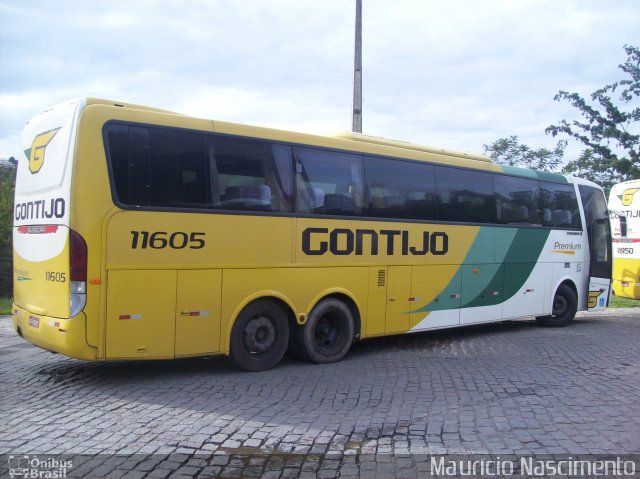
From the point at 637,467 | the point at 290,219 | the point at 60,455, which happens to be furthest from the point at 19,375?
the point at 637,467

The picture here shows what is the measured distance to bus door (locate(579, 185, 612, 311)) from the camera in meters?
13.6

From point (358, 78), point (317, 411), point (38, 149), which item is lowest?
point (317, 411)

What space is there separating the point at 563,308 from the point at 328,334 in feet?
22.9

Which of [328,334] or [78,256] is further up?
[78,256]

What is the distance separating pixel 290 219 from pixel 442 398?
3.13m

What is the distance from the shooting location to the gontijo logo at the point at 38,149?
7.09 meters

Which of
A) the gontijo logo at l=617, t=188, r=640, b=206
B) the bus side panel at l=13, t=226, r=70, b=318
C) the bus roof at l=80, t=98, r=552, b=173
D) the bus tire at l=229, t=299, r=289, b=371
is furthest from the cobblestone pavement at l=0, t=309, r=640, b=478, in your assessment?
the gontijo logo at l=617, t=188, r=640, b=206

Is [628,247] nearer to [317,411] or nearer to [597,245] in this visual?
[597,245]

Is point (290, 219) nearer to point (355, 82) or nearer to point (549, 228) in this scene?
point (549, 228)

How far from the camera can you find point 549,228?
12.5 meters

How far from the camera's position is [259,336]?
785 centimetres

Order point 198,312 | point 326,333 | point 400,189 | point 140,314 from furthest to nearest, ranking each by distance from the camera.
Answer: point 400,189, point 326,333, point 198,312, point 140,314

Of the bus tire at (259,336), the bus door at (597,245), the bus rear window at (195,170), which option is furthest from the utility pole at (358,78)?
the bus tire at (259,336)

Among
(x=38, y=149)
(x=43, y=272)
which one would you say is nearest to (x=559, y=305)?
(x=43, y=272)
